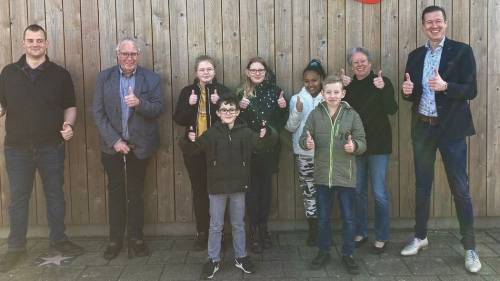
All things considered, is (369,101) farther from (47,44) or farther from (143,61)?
(47,44)

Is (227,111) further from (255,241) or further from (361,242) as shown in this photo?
(361,242)

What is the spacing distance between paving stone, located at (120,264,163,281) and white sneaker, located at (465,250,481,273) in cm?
245

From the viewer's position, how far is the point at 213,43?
16.7ft

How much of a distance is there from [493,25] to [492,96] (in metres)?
0.67

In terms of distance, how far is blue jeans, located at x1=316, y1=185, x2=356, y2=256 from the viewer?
4.27 m

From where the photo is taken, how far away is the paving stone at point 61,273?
4.22 m

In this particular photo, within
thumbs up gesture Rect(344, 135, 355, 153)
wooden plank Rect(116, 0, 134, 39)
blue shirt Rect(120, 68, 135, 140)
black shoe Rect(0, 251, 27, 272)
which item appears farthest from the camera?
wooden plank Rect(116, 0, 134, 39)

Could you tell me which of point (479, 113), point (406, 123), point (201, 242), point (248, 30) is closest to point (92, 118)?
point (201, 242)

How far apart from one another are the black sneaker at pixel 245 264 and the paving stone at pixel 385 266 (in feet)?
3.11

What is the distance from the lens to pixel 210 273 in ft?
13.8

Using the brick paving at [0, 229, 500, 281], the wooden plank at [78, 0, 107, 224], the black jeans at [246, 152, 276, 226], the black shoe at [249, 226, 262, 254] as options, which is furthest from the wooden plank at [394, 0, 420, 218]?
the wooden plank at [78, 0, 107, 224]

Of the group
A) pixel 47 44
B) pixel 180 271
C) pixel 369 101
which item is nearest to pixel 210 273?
pixel 180 271

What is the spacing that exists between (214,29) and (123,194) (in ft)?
5.74

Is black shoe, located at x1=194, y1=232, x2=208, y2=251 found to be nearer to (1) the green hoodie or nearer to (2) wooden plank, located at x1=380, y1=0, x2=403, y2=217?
(1) the green hoodie
